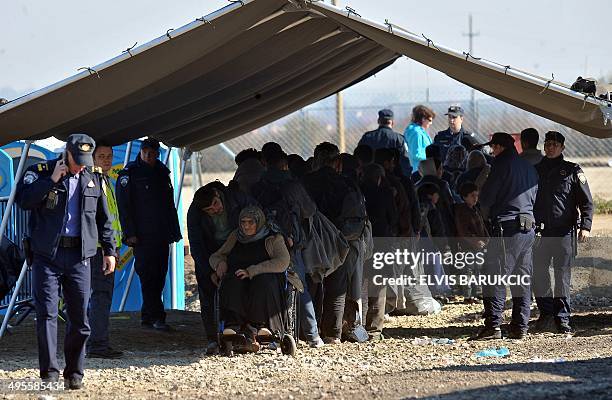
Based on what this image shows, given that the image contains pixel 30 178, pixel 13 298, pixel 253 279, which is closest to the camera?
pixel 30 178

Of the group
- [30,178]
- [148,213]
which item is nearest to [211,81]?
[148,213]

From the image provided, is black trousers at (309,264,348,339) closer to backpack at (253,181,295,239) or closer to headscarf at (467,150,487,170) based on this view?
backpack at (253,181,295,239)

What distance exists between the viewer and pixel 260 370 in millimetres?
9484

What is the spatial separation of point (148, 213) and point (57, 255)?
3.69 m

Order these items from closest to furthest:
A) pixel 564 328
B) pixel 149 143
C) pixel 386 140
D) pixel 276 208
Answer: pixel 276 208
pixel 564 328
pixel 149 143
pixel 386 140

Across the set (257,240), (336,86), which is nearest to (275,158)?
(257,240)

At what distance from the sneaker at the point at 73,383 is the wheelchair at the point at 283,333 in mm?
1943

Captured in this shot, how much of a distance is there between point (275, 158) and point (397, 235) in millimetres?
1812

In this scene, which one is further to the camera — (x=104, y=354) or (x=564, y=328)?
(x=564, y=328)

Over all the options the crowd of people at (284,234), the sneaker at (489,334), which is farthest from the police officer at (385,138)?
the sneaker at (489,334)

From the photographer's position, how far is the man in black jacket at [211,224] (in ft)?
34.9

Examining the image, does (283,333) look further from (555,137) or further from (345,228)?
(555,137)

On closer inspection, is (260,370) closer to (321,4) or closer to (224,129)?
(321,4)

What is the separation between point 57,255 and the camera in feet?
27.8
